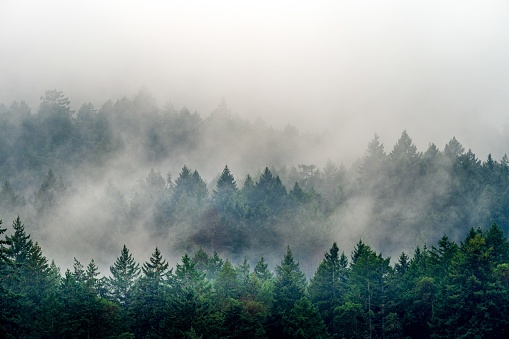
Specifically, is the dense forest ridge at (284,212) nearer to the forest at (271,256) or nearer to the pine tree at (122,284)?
the forest at (271,256)

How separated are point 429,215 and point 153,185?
63052mm

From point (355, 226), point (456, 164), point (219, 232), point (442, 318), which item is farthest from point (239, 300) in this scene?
point (456, 164)

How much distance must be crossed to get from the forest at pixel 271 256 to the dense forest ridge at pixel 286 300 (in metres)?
0.17

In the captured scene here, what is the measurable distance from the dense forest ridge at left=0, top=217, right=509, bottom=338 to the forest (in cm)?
17

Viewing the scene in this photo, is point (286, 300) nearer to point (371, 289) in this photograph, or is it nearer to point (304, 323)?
point (304, 323)

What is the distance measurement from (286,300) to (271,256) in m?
61.5

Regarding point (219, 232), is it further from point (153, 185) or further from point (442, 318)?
point (442, 318)

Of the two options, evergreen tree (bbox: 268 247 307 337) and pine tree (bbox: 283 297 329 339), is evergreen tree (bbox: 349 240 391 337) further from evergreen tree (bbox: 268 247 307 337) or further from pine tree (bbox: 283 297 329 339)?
pine tree (bbox: 283 297 329 339)

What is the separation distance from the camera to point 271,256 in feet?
482

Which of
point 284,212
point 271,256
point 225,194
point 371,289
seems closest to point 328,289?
point 371,289

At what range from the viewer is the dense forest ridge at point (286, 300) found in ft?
254

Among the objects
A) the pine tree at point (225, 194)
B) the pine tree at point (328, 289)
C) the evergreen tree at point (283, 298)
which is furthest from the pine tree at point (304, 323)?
the pine tree at point (225, 194)

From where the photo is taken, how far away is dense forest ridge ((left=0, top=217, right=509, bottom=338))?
77.4m

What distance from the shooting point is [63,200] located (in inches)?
7023
